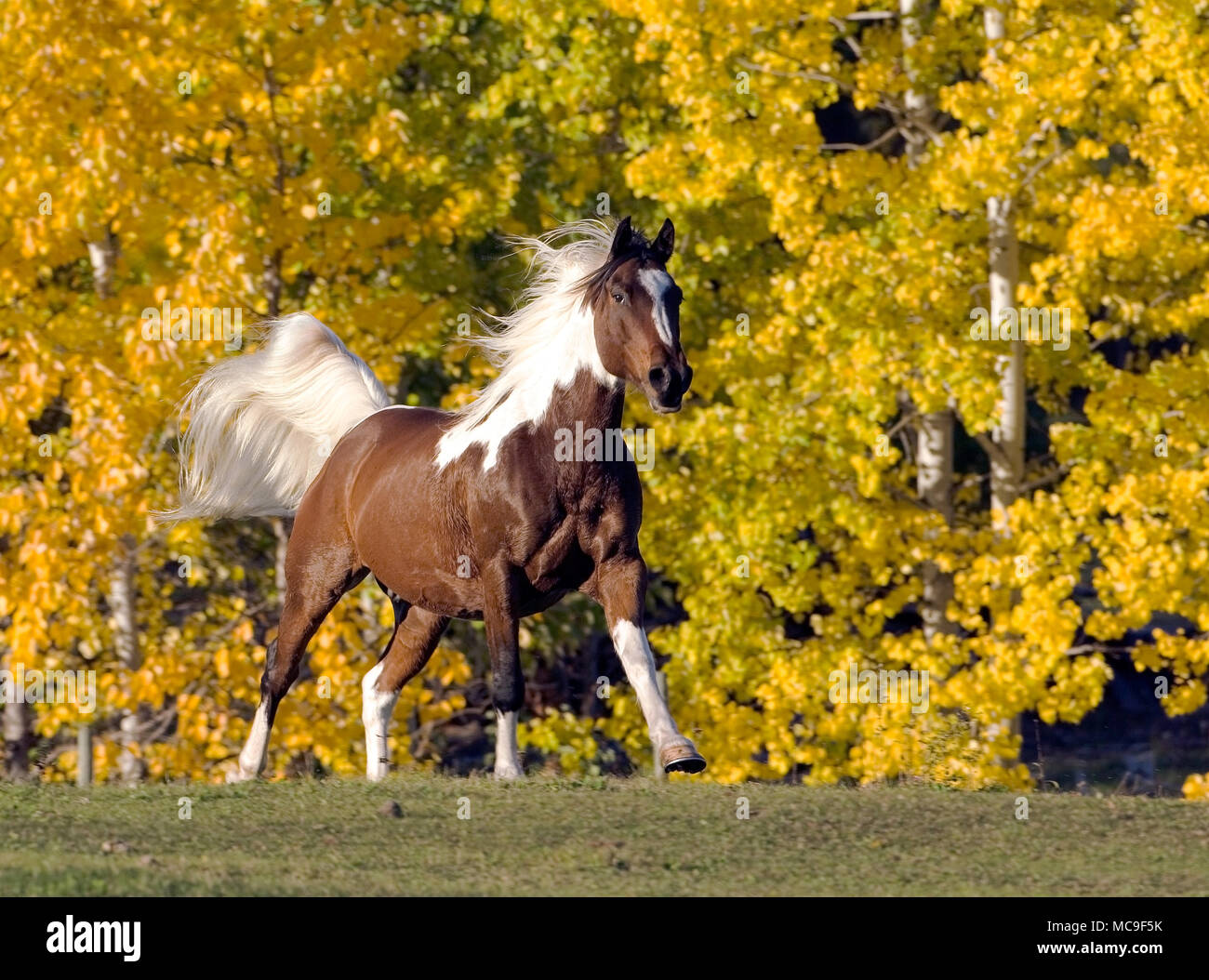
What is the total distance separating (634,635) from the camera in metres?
8.85

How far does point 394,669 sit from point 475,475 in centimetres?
162

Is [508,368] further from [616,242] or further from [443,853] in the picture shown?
[443,853]

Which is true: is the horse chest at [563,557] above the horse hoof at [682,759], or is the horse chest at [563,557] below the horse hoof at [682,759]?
above

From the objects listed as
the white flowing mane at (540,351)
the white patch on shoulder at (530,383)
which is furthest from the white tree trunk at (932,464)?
the white patch on shoulder at (530,383)

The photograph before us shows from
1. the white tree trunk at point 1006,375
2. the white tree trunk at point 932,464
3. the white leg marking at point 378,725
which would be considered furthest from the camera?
the white tree trunk at point 932,464

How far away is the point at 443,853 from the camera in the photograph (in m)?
7.91

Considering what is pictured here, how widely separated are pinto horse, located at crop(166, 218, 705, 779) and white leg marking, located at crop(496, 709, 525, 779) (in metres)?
0.02

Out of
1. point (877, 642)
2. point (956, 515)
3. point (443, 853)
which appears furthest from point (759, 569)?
point (443, 853)

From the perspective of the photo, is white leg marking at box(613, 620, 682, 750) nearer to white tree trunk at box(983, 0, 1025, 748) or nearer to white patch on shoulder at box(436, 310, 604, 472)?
white patch on shoulder at box(436, 310, 604, 472)

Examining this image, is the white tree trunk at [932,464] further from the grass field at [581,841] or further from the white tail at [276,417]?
the grass field at [581,841]

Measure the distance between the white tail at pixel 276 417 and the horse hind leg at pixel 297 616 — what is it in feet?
2.77

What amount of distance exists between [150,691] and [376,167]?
506 centimetres

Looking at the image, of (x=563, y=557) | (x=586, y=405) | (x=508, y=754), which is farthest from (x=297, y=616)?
(x=586, y=405)

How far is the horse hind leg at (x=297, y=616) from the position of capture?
34.7 feet
